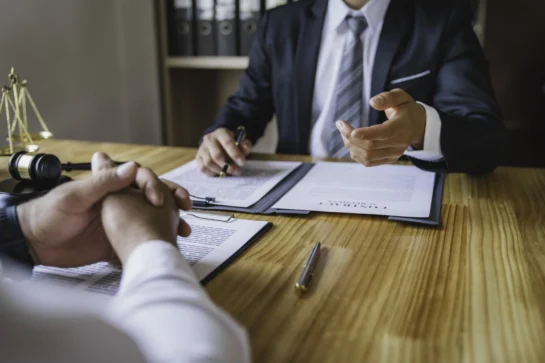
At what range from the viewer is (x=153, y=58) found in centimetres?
216

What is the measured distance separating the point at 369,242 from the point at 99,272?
337mm

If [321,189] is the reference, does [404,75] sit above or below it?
above

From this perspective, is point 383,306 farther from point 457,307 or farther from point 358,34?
point 358,34

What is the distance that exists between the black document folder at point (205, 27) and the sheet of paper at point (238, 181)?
969 mm

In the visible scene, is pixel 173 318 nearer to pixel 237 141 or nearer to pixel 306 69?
pixel 237 141

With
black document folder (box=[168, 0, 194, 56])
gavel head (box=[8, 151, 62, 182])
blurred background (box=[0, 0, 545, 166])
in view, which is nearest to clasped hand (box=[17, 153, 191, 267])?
gavel head (box=[8, 151, 62, 182])

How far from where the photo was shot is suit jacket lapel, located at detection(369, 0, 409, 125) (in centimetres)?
137

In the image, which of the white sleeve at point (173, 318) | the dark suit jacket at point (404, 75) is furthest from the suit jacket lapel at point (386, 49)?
the white sleeve at point (173, 318)

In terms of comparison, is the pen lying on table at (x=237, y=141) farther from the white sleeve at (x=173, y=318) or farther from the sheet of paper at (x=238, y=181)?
the white sleeve at (x=173, y=318)

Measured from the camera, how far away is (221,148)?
3.66 ft

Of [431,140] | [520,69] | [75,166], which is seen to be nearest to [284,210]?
[431,140]

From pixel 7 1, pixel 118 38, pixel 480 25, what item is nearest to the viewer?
pixel 7 1

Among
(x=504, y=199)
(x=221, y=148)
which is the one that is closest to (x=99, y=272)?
(x=221, y=148)

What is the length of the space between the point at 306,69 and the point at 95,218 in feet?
3.11
